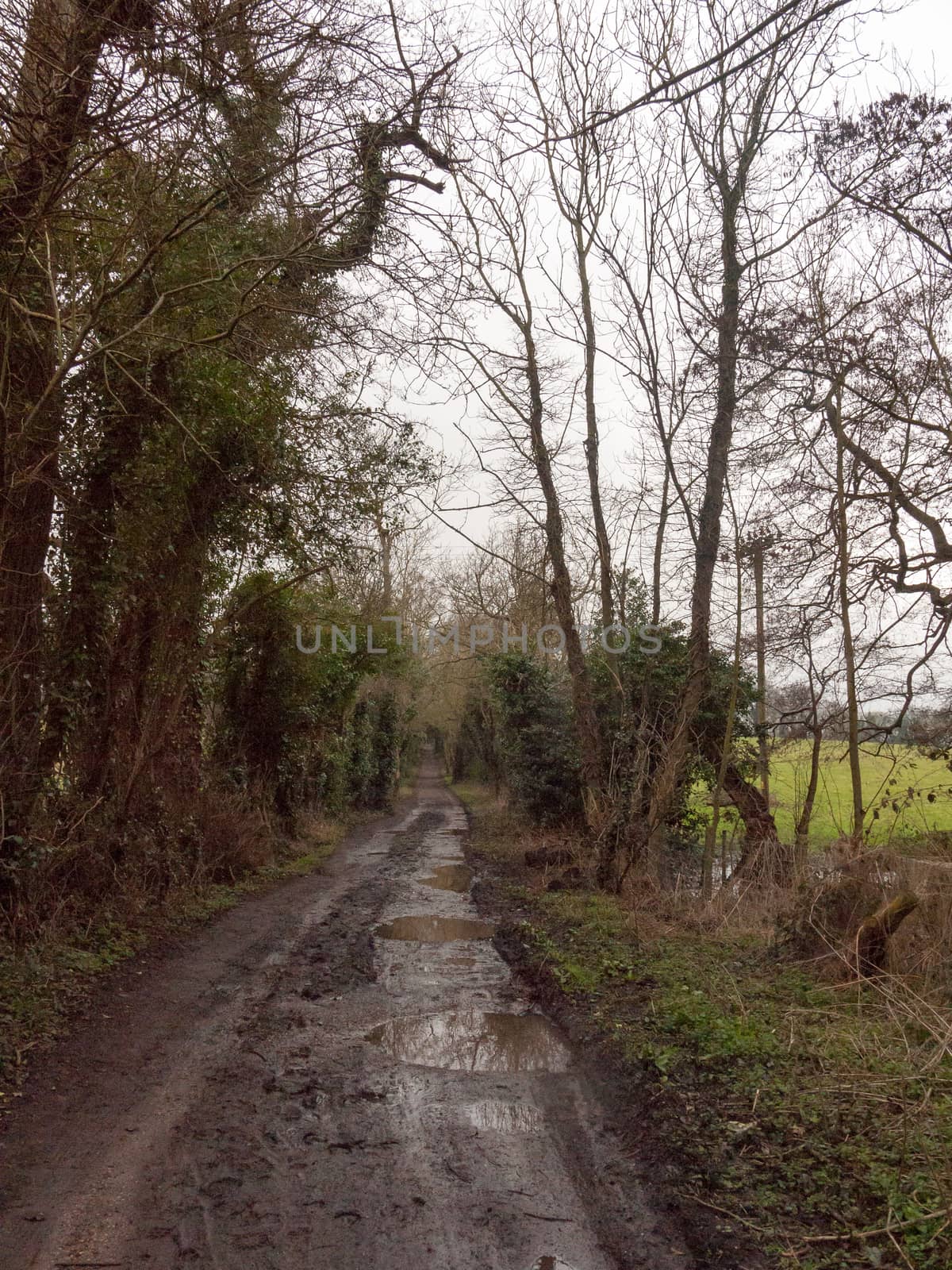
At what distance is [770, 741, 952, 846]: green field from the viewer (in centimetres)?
1016

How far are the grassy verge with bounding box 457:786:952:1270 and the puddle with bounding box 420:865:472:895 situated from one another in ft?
18.7

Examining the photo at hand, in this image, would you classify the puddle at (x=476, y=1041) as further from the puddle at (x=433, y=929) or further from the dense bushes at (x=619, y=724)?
the dense bushes at (x=619, y=724)

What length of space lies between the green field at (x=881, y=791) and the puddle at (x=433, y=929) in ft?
13.5

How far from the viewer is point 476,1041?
6551mm

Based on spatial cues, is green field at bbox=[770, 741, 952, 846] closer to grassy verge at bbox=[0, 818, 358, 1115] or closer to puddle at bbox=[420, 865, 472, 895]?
puddle at bbox=[420, 865, 472, 895]

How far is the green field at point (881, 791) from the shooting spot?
1016 cm

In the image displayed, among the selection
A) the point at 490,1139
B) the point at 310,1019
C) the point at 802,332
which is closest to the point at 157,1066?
the point at 310,1019

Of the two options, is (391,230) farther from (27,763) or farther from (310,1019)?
(310,1019)

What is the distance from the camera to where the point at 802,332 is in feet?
39.7

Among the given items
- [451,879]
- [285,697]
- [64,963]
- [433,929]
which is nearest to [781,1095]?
[64,963]

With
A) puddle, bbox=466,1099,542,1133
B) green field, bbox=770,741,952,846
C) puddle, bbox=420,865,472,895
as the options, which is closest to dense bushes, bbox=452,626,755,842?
green field, bbox=770,741,952,846

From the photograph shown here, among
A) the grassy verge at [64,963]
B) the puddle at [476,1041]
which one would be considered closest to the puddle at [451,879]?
the grassy verge at [64,963]

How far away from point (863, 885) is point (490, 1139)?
14.3 ft

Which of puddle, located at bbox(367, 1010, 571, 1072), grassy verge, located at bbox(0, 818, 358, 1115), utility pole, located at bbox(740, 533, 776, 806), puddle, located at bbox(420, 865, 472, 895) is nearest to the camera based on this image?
grassy verge, located at bbox(0, 818, 358, 1115)
